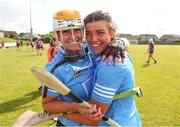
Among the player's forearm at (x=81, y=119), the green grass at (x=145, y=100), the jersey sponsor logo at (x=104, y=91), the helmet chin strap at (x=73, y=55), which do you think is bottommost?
the green grass at (x=145, y=100)

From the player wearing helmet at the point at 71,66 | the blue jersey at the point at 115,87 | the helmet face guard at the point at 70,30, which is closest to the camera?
the blue jersey at the point at 115,87

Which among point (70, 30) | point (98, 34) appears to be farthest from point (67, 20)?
point (98, 34)

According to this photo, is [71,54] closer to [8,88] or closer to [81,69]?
[81,69]

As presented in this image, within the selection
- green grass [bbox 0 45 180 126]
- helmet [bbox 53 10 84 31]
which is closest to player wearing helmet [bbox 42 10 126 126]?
helmet [bbox 53 10 84 31]

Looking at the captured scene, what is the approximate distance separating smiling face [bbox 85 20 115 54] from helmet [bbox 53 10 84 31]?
113mm

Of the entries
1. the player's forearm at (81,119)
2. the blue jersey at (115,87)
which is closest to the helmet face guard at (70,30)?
the blue jersey at (115,87)

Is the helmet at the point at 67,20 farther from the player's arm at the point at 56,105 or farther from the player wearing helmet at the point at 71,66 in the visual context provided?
the player's arm at the point at 56,105

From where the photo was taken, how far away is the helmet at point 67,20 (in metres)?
3.29

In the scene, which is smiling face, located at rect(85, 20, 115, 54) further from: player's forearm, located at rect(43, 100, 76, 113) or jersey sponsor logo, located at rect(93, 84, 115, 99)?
player's forearm, located at rect(43, 100, 76, 113)

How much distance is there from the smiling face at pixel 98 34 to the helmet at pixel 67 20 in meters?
0.11

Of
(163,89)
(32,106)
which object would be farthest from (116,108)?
(163,89)

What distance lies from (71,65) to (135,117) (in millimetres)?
872

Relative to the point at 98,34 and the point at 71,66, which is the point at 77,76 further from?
the point at 98,34

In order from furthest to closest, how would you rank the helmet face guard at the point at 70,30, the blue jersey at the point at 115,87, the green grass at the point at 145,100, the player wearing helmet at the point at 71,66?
the green grass at the point at 145,100 < the helmet face guard at the point at 70,30 < the player wearing helmet at the point at 71,66 < the blue jersey at the point at 115,87
